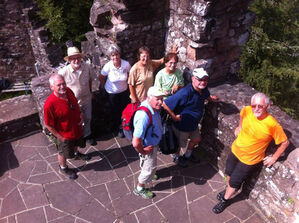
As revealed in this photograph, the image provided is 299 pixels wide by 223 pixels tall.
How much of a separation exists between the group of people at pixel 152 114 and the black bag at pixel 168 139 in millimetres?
110

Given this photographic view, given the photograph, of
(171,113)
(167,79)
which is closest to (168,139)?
(171,113)

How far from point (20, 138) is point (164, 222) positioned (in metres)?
3.37

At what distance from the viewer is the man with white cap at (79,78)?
4.52 m

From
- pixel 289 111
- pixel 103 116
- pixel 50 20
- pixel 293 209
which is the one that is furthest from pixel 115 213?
pixel 50 20

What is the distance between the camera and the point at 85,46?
692 centimetres

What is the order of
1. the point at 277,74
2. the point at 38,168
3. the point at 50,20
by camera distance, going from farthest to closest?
the point at 50,20 → the point at 277,74 → the point at 38,168

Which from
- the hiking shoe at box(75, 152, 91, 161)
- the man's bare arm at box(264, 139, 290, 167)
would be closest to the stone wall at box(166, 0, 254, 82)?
the man's bare arm at box(264, 139, 290, 167)

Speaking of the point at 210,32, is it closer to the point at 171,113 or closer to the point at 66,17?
the point at 171,113

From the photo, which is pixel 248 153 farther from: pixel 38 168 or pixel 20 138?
pixel 20 138

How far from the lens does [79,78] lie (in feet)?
15.3

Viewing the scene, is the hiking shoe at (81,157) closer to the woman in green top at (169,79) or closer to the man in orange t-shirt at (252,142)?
the woman in green top at (169,79)

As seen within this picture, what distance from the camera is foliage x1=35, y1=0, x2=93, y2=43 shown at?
9391 mm

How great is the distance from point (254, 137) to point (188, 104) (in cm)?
109

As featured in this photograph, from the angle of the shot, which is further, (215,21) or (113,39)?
(113,39)
